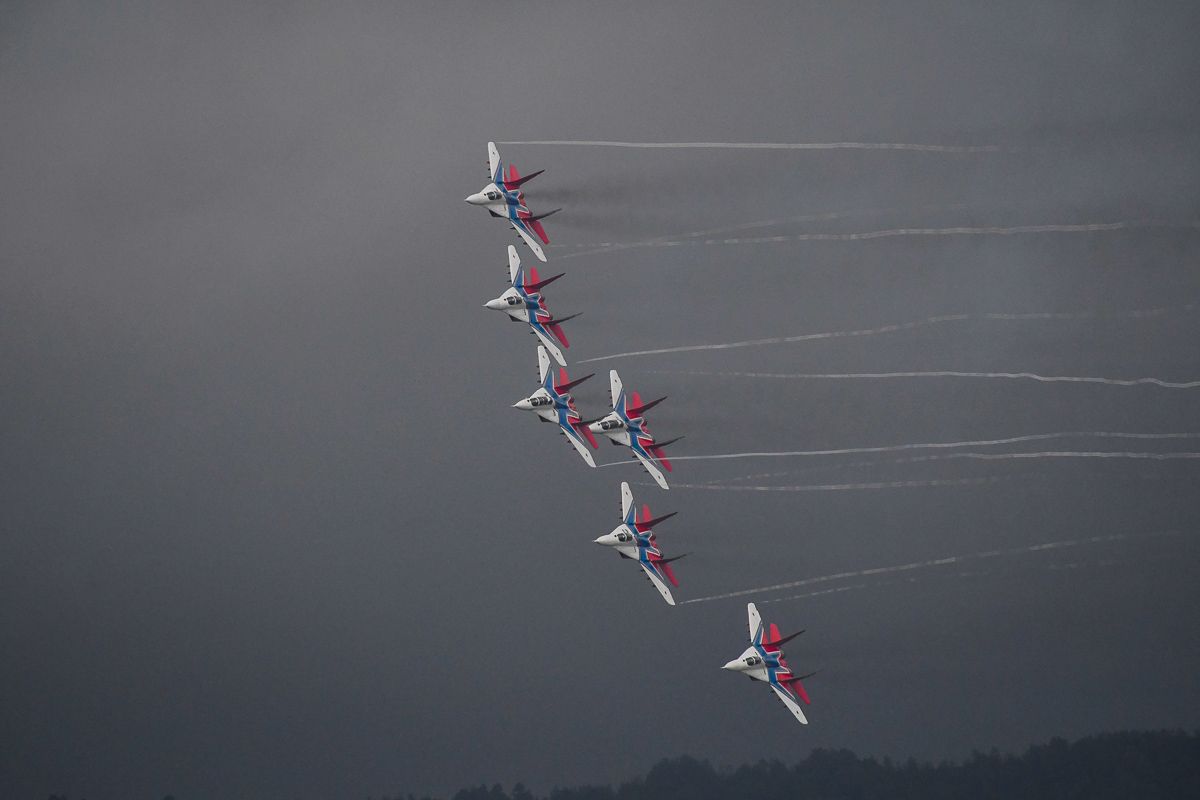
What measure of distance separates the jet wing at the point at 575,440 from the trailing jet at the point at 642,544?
3527mm

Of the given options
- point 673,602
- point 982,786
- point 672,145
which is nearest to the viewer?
point 672,145

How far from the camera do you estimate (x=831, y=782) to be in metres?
156

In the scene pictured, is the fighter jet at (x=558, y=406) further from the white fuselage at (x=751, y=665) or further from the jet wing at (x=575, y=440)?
the white fuselage at (x=751, y=665)

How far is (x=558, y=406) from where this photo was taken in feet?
270

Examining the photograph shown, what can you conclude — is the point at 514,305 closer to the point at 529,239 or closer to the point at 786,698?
the point at 529,239

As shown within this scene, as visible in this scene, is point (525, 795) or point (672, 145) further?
point (525, 795)

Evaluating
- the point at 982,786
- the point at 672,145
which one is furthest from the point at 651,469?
the point at 982,786

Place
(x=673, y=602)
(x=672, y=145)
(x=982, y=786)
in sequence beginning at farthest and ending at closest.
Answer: (x=982, y=786), (x=673, y=602), (x=672, y=145)

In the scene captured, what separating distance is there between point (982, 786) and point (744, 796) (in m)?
22.8

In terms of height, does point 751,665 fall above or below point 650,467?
below

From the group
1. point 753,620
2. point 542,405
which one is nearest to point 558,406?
point 542,405

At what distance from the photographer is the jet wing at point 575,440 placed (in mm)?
81750

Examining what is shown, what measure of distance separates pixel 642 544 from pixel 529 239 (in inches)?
656

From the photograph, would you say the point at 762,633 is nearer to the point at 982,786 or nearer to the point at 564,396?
the point at 564,396
